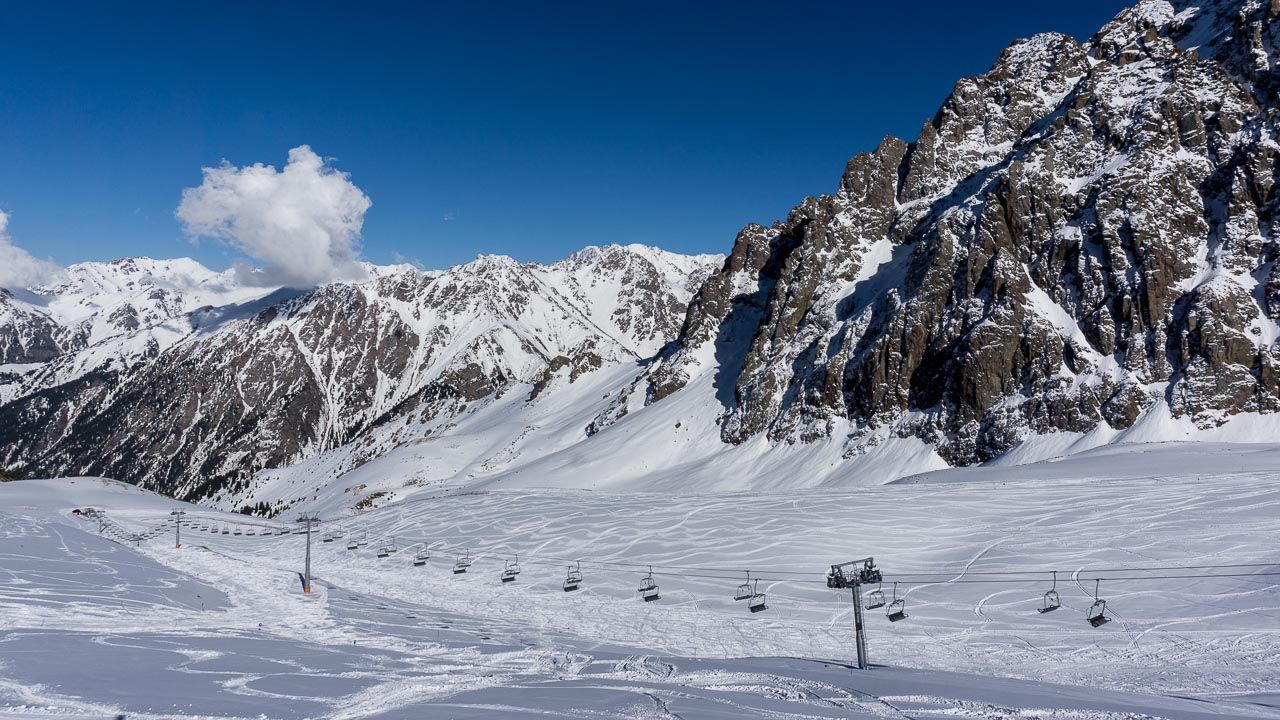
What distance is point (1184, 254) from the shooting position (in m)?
95.2

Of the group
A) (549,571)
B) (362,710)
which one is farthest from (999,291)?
(362,710)

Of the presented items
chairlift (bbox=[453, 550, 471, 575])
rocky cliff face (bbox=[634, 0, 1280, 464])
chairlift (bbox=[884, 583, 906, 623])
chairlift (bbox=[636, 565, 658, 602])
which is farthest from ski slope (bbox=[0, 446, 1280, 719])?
rocky cliff face (bbox=[634, 0, 1280, 464])

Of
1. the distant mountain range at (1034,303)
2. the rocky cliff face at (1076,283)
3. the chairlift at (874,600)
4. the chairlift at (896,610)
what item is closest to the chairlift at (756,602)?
the chairlift at (874,600)

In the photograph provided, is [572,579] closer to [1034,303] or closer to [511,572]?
[511,572]

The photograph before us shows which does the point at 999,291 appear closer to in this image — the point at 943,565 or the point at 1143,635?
the point at 943,565

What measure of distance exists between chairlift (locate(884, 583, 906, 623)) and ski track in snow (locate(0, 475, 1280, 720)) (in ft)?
1.44

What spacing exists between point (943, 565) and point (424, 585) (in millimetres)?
34420

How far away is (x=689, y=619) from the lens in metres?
36.4

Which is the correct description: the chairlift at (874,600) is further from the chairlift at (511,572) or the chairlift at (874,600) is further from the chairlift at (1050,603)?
the chairlift at (511,572)

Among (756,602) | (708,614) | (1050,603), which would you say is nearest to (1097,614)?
(1050,603)

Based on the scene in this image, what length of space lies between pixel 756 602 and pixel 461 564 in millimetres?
26717

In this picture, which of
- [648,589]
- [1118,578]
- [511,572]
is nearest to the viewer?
[1118,578]

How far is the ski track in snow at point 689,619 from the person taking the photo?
1563cm

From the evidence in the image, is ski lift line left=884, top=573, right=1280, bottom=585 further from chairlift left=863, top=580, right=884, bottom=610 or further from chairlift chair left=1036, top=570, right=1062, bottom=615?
chairlift chair left=1036, top=570, right=1062, bottom=615
